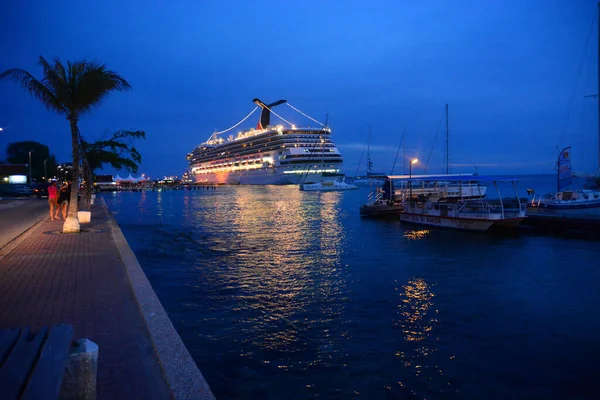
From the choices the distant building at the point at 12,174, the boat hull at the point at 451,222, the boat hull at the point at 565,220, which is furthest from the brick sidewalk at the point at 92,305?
the distant building at the point at 12,174

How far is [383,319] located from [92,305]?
4.79 m

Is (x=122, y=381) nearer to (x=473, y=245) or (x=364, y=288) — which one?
(x=364, y=288)

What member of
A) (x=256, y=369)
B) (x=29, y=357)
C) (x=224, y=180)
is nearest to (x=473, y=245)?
(x=256, y=369)

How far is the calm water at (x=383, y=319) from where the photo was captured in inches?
218

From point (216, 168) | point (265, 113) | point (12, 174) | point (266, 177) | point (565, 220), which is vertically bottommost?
point (565, 220)

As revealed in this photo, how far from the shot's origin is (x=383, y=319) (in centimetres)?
801

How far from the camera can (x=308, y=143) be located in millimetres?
103875

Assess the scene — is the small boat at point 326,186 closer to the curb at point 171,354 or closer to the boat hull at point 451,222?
the boat hull at point 451,222

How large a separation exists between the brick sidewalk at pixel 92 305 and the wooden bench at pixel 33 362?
0.89 meters

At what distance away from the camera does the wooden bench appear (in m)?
2.52

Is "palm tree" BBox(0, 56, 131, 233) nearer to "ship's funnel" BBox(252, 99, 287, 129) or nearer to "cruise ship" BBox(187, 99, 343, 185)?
"cruise ship" BBox(187, 99, 343, 185)

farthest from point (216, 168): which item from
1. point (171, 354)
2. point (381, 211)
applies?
point (171, 354)

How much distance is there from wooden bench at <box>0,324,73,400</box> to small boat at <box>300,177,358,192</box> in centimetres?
8038

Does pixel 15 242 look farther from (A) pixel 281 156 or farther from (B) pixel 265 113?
(B) pixel 265 113
